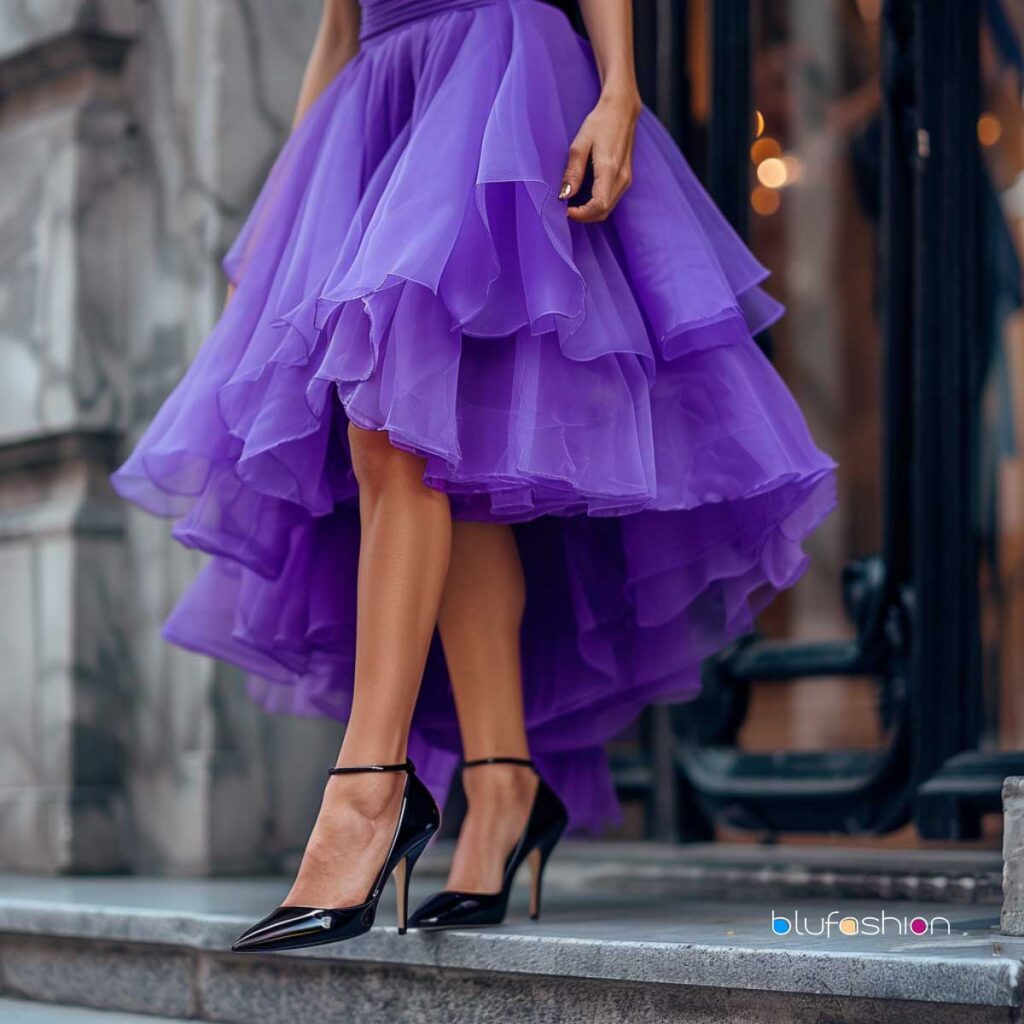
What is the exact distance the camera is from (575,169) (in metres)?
2.30

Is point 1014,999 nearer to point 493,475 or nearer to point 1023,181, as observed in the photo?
point 493,475

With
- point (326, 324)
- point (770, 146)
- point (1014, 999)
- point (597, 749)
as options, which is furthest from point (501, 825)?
point (770, 146)

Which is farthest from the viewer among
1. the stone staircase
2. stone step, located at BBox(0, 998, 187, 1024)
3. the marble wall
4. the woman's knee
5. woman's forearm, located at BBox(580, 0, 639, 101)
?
the marble wall

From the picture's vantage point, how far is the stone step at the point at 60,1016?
8.33 ft

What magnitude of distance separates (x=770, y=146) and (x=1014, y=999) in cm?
400

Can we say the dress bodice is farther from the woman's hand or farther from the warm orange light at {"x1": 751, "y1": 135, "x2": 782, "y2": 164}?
the warm orange light at {"x1": 751, "y1": 135, "x2": 782, "y2": 164}

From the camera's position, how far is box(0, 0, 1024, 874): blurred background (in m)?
3.12

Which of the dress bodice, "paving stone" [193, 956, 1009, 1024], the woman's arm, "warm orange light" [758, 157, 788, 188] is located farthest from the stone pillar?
"warm orange light" [758, 157, 788, 188]

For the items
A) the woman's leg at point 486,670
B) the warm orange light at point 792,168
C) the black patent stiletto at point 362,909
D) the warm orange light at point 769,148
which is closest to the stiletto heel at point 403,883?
the black patent stiletto at point 362,909

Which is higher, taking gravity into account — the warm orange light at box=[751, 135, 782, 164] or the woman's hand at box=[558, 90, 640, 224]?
the warm orange light at box=[751, 135, 782, 164]

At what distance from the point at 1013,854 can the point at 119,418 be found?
2468 mm

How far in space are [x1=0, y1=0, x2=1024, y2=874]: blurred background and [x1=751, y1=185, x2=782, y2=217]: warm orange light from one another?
0.59 ft

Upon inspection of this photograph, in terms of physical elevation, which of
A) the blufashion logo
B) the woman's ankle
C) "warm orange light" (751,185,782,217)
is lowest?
the blufashion logo

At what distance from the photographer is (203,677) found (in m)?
3.58
